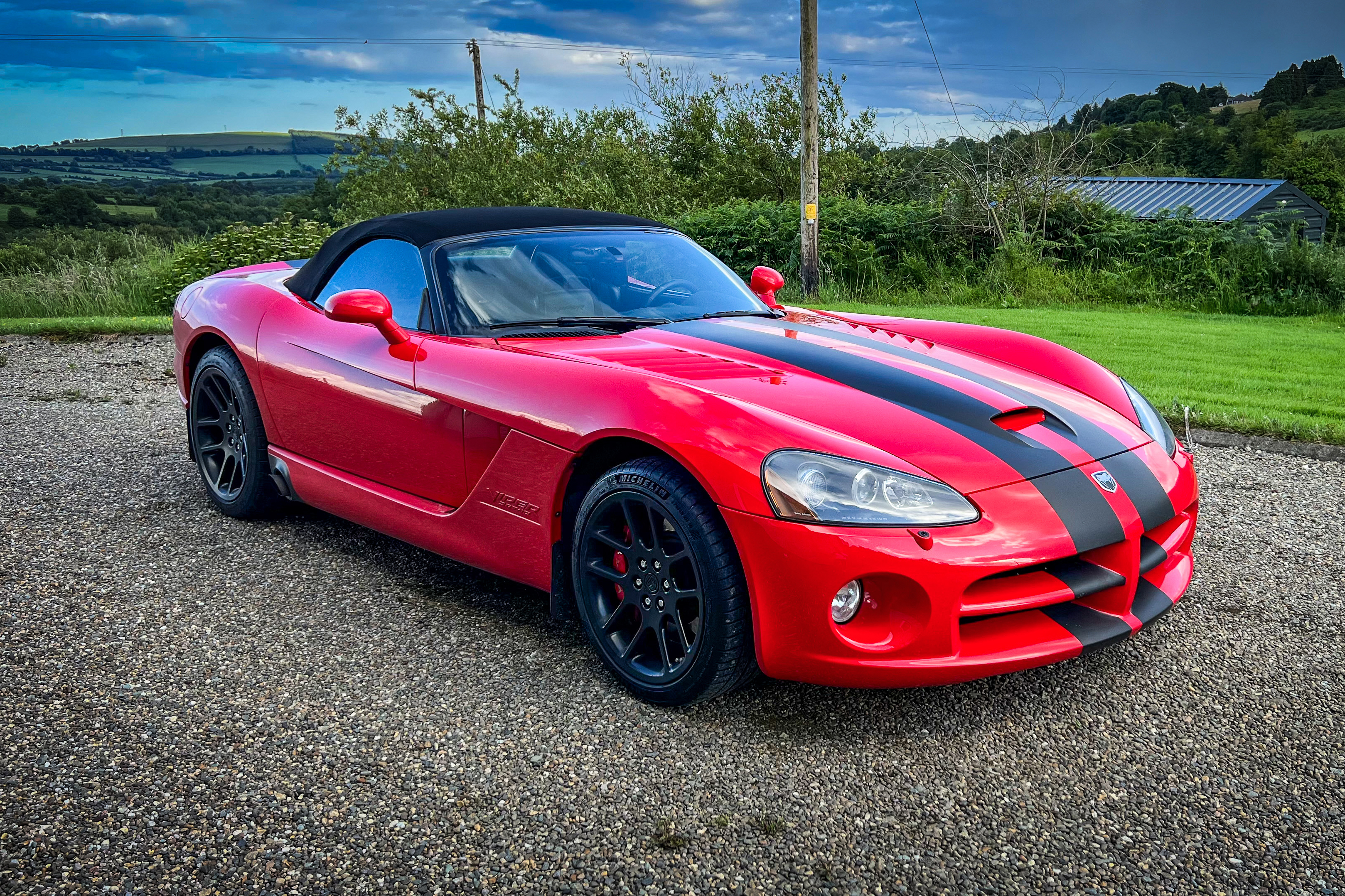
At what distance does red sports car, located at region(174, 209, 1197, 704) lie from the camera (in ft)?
7.68

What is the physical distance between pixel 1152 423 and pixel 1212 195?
43494 mm

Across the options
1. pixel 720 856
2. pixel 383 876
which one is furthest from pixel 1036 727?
pixel 383 876

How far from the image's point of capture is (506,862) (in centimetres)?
202

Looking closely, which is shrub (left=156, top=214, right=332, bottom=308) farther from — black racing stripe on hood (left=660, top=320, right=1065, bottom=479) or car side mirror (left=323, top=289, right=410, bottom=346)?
black racing stripe on hood (left=660, top=320, right=1065, bottom=479)

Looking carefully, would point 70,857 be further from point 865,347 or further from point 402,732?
point 865,347

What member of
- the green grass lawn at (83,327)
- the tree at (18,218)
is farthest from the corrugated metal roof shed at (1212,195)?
the tree at (18,218)

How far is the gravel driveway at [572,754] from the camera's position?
201 cm

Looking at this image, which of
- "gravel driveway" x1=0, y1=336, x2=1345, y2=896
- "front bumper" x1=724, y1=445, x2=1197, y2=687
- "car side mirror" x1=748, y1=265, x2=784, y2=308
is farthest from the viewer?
"car side mirror" x1=748, y1=265, x2=784, y2=308

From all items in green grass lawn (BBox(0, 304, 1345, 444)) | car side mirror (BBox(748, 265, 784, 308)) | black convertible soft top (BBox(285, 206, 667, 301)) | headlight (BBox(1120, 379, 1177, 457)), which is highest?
black convertible soft top (BBox(285, 206, 667, 301))

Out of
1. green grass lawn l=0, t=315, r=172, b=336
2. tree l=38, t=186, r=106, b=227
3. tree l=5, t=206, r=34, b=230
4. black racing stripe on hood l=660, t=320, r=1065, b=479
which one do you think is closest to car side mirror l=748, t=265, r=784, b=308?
black racing stripe on hood l=660, t=320, r=1065, b=479

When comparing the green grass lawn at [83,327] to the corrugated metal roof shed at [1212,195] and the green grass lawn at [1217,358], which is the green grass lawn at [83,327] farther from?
the corrugated metal roof shed at [1212,195]

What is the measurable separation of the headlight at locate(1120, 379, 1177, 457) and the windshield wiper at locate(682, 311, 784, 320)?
4.11ft

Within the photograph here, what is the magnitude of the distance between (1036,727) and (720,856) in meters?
0.99

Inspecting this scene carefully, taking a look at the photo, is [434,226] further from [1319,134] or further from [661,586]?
[1319,134]
